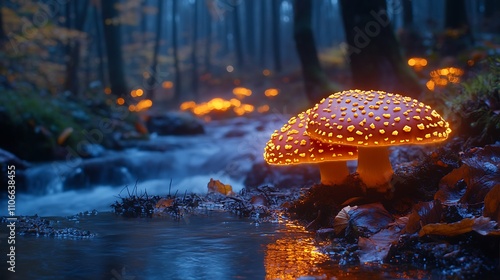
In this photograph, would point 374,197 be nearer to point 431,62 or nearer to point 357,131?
point 357,131

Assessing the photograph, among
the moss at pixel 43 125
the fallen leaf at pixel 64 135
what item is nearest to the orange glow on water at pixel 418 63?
the moss at pixel 43 125

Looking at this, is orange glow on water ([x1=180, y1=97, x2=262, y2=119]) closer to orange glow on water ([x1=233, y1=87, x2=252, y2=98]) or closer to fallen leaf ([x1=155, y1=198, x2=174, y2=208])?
orange glow on water ([x1=233, y1=87, x2=252, y2=98])

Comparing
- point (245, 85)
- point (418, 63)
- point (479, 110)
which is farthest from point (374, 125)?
point (245, 85)

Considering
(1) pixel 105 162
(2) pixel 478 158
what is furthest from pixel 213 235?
(1) pixel 105 162

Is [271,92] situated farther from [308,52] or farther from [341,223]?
[341,223]

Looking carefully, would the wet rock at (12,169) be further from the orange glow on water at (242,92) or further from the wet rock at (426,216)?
the orange glow on water at (242,92)

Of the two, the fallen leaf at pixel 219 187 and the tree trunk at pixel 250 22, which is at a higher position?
the tree trunk at pixel 250 22
